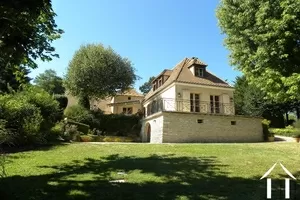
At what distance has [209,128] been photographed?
23047 mm

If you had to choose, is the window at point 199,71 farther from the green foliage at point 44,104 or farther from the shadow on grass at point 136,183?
the shadow on grass at point 136,183

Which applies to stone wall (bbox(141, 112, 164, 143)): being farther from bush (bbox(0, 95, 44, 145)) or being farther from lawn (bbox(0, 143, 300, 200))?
bush (bbox(0, 95, 44, 145))

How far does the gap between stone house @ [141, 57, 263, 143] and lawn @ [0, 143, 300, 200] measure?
6.99 meters

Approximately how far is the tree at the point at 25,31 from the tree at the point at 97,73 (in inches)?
789

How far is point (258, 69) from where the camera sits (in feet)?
35.7

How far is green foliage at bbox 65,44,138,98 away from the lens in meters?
31.4

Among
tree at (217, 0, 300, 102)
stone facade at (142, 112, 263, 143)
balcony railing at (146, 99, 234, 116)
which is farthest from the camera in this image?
balcony railing at (146, 99, 234, 116)

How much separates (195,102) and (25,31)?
64.0 ft

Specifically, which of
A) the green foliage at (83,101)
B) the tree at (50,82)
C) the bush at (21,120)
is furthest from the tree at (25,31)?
the tree at (50,82)

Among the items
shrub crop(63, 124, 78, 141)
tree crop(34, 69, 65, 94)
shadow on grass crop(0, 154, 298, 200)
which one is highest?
tree crop(34, 69, 65, 94)

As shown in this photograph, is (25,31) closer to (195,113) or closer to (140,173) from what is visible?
(140,173)

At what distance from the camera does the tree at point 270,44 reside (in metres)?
9.46

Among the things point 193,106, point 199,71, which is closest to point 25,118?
point 193,106

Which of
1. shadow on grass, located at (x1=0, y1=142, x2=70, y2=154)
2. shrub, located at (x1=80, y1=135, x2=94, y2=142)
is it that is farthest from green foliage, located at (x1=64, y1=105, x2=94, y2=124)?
shadow on grass, located at (x1=0, y1=142, x2=70, y2=154)
